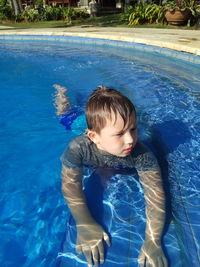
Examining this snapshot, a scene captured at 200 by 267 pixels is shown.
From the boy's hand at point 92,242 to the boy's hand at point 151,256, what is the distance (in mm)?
325

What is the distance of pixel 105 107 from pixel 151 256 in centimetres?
131

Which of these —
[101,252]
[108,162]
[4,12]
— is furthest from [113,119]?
[4,12]

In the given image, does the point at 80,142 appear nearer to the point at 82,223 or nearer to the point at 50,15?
the point at 82,223

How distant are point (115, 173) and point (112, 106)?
118cm

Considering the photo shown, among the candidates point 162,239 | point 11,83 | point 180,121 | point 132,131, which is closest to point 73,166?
point 132,131

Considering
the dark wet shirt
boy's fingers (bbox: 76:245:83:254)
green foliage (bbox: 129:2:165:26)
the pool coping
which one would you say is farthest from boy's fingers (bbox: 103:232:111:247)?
green foliage (bbox: 129:2:165:26)

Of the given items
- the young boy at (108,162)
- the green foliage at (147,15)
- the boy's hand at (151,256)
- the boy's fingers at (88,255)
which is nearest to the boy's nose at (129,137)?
the young boy at (108,162)

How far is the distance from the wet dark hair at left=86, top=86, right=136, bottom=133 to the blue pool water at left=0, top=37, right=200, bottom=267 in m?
1.00

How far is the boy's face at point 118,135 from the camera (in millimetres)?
2268

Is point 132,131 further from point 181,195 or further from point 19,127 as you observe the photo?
point 19,127

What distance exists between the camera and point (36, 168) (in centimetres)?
395

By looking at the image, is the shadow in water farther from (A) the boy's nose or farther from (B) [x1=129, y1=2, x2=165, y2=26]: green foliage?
(B) [x1=129, y1=2, x2=165, y2=26]: green foliage

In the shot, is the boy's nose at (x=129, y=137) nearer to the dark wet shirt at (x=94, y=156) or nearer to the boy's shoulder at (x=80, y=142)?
the dark wet shirt at (x=94, y=156)

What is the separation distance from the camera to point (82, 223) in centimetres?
255
